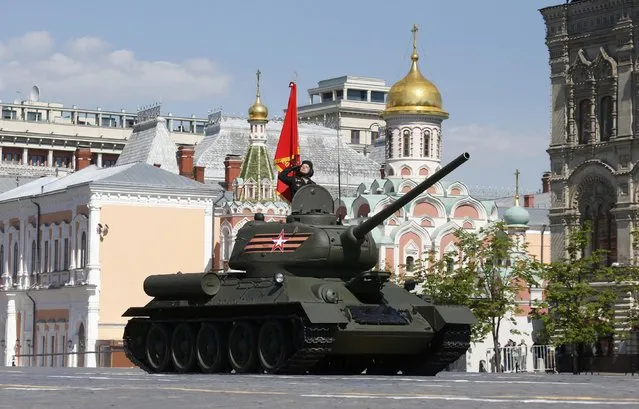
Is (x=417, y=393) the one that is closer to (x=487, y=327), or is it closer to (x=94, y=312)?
(x=487, y=327)

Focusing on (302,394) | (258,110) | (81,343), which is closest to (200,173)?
(258,110)

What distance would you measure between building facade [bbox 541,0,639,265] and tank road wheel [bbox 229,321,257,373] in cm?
3342

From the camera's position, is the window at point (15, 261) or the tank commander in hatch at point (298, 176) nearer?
the tank commander in hatch at point (298, 176)

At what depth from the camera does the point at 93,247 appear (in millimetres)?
68500

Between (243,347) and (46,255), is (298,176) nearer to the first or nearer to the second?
(243,347)


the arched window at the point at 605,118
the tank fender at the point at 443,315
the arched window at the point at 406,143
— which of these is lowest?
the tank fender at the point at 443,315

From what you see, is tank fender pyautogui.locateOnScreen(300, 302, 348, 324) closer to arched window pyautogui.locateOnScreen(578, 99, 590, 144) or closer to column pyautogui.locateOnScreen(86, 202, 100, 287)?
arched window pyautogui.locateOnScreen(578, 99, 590, 144)

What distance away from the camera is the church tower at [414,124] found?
8356 cm

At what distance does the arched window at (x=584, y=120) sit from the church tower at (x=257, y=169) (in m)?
23.2

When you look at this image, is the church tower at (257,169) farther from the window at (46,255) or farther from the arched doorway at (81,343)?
the arched doorway at (81,343)

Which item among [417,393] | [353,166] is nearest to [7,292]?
Answer: [353,166]

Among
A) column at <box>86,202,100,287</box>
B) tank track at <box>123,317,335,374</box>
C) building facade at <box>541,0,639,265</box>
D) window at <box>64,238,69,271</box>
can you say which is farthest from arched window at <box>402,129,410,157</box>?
tank track at <box>123,317,335,374</box>

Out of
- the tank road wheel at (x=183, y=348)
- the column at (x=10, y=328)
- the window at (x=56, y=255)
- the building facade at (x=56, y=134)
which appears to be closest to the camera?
the tank road wheel at (x=183, y=348)

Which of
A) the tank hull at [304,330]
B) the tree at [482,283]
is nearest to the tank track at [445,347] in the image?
the tank hull at [304,330]
